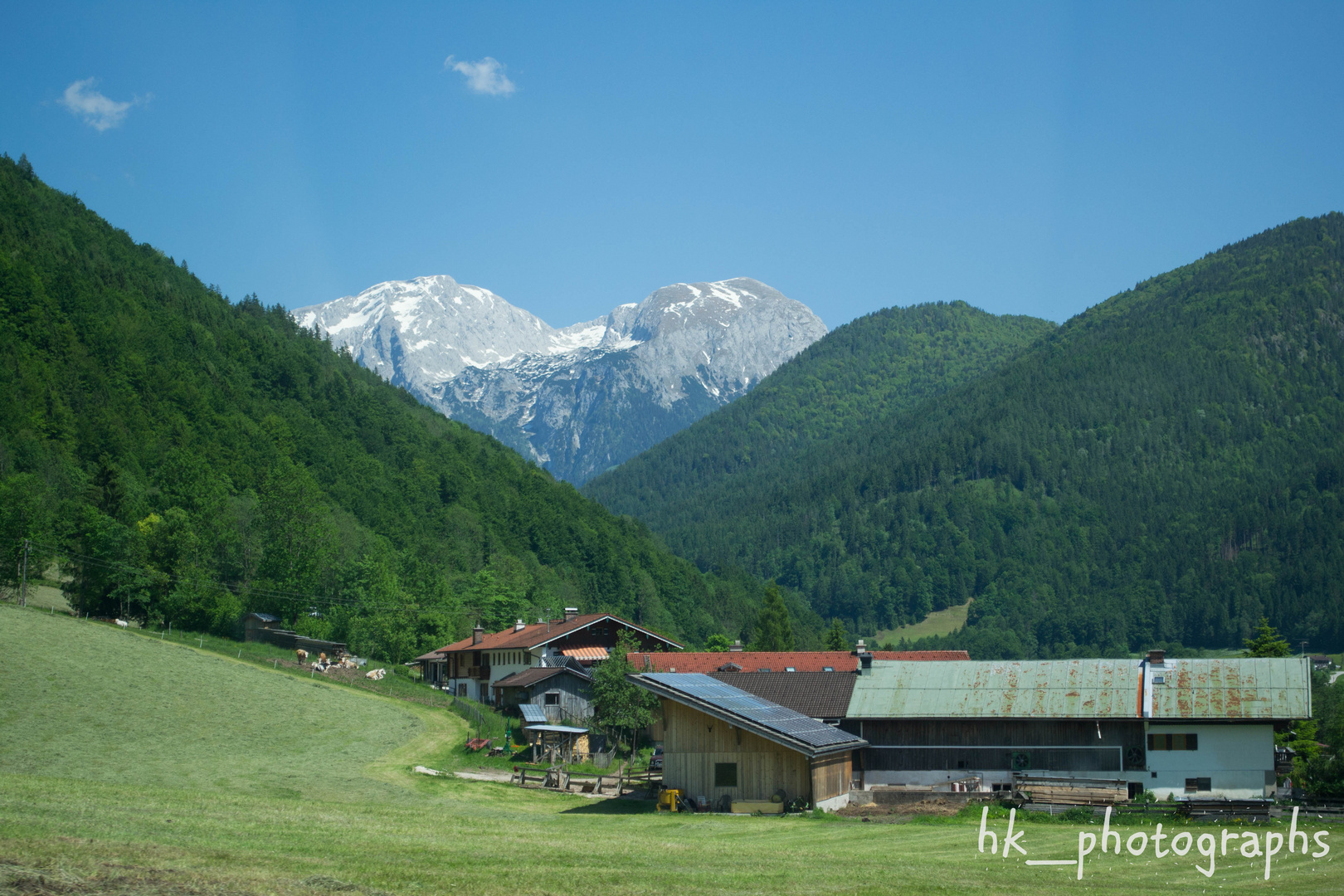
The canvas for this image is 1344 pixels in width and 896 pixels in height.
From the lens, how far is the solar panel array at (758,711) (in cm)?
3853

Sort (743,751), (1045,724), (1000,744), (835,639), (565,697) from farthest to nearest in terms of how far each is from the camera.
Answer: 1. (835,639)
2. (565,697)
3. (1000,744)
4. (1045,724)
5. (743,751)

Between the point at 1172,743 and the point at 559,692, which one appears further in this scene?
the point at 559,692

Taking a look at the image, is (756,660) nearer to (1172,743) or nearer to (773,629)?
(1172,743)

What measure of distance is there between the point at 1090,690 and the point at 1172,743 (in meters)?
3.76

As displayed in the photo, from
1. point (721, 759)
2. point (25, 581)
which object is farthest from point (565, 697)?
point (25, 581)

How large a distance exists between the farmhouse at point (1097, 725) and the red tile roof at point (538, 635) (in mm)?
34945

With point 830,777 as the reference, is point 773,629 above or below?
above

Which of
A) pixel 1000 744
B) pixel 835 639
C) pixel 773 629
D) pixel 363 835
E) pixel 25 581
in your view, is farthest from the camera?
pixel 773 629

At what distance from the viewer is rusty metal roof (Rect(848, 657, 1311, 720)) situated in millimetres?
43344

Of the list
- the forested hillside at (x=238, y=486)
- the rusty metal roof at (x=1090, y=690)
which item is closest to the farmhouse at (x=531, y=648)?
the forested hillside at (x=238, y=486)

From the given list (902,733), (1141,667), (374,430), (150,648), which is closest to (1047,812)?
(902,733)

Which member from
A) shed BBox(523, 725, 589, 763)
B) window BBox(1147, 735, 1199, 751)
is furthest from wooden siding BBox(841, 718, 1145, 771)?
shed BBox(523, 725, 589, 763)

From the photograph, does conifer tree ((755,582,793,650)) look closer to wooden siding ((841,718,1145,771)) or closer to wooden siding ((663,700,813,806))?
wooden siding ((841,718,1145,771))

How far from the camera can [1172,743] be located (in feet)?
143
